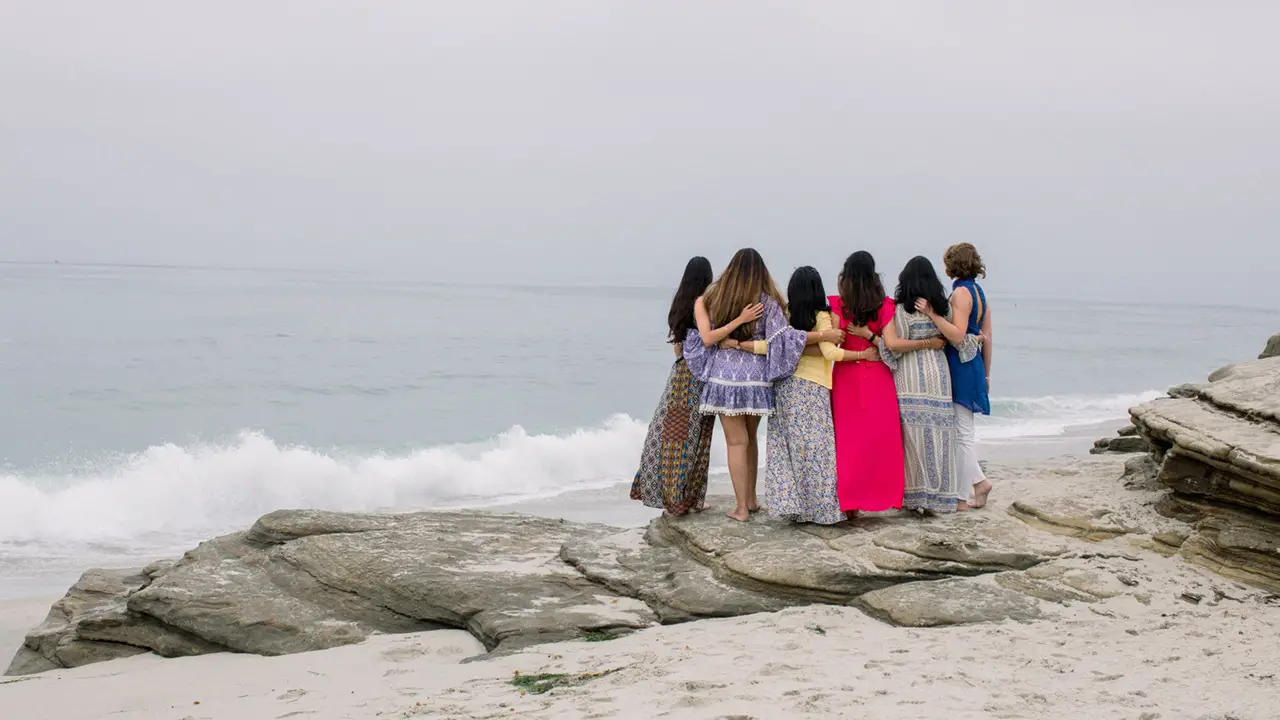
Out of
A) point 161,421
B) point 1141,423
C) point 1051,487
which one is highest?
point 1141,423

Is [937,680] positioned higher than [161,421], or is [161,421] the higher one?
[937,680]

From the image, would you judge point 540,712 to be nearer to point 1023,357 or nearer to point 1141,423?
point 1141,423

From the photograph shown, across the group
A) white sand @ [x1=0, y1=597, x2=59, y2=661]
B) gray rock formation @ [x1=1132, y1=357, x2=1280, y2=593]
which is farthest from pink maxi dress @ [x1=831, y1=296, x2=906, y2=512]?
white sand @ [x1=0, y1=597, x2=59, y2=661]

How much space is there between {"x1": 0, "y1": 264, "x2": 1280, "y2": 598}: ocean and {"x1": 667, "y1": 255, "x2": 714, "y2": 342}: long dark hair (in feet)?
19.4

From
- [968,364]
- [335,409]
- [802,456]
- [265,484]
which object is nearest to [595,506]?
[265,484]

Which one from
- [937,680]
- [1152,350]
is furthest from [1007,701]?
[1152,350]

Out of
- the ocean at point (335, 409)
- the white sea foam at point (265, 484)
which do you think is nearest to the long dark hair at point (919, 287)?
the ocean at point (335, 409)

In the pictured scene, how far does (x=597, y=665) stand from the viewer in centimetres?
553

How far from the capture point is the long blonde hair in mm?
6797

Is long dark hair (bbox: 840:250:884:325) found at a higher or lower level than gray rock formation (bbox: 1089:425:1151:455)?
higher

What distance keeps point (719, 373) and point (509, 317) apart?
167ft

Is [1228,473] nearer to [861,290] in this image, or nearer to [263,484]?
[861,290]

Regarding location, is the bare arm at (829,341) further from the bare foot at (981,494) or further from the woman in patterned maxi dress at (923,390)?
the bare foot at (981,494)

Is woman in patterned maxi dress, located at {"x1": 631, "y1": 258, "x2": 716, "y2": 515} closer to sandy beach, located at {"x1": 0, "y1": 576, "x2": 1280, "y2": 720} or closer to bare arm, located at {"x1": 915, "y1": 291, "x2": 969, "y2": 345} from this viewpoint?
sandy beach, located at {"x1": 0, "y1": 576, "x2": 1280, "y2": 720}
